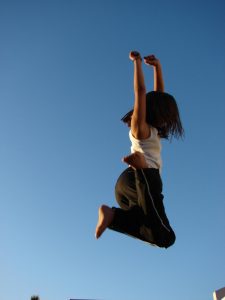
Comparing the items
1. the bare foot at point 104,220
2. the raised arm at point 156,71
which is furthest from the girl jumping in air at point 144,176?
the raised arm at point 156,71

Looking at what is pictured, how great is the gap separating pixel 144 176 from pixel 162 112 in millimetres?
788

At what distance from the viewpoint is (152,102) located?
3.80m

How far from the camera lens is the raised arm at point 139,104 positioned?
136 inches

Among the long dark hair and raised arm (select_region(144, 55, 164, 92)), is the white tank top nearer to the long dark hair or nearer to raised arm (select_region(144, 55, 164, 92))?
the long dark hair

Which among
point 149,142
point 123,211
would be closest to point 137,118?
point 149,142

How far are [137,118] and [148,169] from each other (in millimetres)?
558

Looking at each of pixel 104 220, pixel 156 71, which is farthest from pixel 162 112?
pixel 104 220

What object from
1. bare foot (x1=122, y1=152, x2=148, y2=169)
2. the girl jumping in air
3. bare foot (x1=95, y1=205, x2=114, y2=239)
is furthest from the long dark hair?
bare foot (x1=95, y1=205, x2=114, y2=239)

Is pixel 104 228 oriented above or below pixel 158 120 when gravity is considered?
below

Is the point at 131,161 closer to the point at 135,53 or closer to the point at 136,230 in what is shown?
the point at 136,230

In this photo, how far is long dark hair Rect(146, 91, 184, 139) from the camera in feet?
12.4

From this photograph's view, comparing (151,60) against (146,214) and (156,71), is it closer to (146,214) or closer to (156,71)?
(156,71)

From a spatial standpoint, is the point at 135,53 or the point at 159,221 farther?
the point at 135,53

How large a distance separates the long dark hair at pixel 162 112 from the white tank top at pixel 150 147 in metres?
0.10
